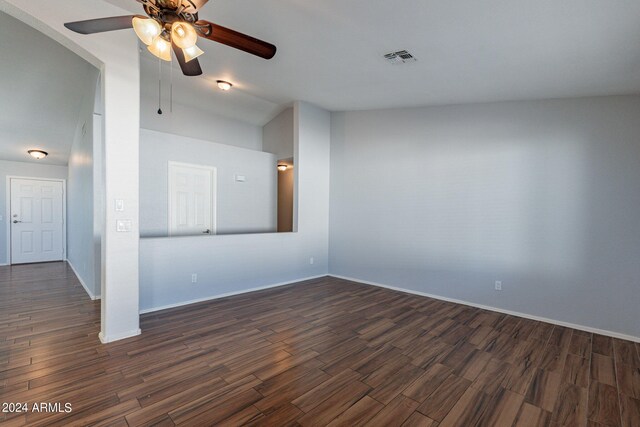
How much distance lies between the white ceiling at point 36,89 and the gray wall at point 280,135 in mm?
3050

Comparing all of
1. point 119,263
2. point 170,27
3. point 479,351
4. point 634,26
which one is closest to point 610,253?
point 479,351

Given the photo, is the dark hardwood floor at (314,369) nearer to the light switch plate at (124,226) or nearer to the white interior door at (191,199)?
the light switch plate at (124,226)

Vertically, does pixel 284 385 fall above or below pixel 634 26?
below

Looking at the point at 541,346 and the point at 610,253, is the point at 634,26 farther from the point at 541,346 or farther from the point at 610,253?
the point at 541,346

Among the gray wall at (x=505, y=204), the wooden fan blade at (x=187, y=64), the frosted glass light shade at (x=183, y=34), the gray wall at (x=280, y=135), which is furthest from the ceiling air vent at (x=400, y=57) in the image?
the gray wall at (x=280, y=135)

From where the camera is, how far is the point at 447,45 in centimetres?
285

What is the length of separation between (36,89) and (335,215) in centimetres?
493

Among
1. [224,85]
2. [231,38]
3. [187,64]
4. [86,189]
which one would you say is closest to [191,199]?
[86,189]

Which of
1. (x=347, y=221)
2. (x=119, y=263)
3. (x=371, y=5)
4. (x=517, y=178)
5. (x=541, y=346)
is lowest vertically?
(x=541, y=346)

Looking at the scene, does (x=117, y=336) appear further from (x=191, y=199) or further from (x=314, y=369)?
(x=191, y=199)

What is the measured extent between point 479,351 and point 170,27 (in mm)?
3722

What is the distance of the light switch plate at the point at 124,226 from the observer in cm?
292

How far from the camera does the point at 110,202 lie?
2.87 m

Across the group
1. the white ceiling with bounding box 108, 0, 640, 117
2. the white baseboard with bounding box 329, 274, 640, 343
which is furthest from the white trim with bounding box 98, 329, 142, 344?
the white baseboard with bounding box 329, 274, 640, 343
